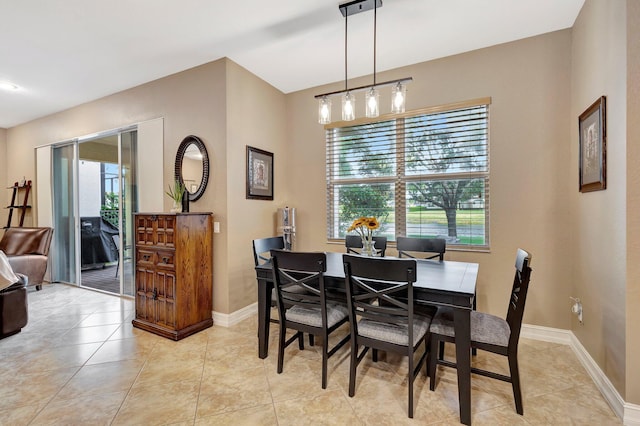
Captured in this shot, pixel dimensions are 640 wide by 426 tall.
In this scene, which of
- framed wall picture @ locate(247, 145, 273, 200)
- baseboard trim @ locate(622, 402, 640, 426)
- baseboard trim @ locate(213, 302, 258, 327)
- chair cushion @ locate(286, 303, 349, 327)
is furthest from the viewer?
framed wall picture @ locate(247, 145, 273, 200)

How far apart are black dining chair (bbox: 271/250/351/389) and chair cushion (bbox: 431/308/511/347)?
2.24ft

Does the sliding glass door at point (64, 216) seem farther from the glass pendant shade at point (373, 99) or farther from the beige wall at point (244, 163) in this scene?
the glass pendant shade at point (373, 99)

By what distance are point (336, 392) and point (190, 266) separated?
1.85 metres

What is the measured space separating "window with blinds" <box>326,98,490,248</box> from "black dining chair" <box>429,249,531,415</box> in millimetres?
1115

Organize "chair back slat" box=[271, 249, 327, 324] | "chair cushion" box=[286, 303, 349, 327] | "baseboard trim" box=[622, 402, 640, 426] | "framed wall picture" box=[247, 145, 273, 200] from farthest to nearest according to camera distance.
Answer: "framed wall picture" box=[247, 145, 273, 200], "chair cushion" box=[286, 303, 349, 327], "chair back slat" box=[271, 249, 327, 324], "baseboard trim" box=[622, 402, 640, 426]

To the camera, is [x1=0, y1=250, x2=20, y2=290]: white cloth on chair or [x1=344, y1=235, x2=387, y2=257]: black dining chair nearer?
[x1=0, y1=250, x2=20, y2=290]: white cloth on chair

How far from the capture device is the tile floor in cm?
177

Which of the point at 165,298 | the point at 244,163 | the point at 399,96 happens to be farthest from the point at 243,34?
the point at 165,298

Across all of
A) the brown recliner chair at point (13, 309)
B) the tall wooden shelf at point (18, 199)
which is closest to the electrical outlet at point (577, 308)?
the brown recliner chair at point (13, 309)

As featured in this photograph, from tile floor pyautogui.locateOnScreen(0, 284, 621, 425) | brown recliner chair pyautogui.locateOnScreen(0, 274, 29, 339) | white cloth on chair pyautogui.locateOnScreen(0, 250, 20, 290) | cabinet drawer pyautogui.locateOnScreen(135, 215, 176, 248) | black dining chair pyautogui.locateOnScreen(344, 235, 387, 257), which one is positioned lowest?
tile floor pyautogui.locateOnScreen(0, 284, 621, 425)

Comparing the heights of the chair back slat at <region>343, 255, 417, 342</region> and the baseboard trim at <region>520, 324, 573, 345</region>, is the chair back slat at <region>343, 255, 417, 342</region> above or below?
above

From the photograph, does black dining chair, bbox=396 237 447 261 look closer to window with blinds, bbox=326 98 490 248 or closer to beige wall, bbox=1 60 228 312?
window with blinds, bbox=326 98 490 248

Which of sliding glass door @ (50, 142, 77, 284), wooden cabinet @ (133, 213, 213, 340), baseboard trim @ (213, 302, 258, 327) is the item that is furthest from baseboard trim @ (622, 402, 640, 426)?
sliding glass door @ (50, 142, 77, 284)

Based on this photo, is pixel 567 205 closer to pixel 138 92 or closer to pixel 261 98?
pixel 261 98
